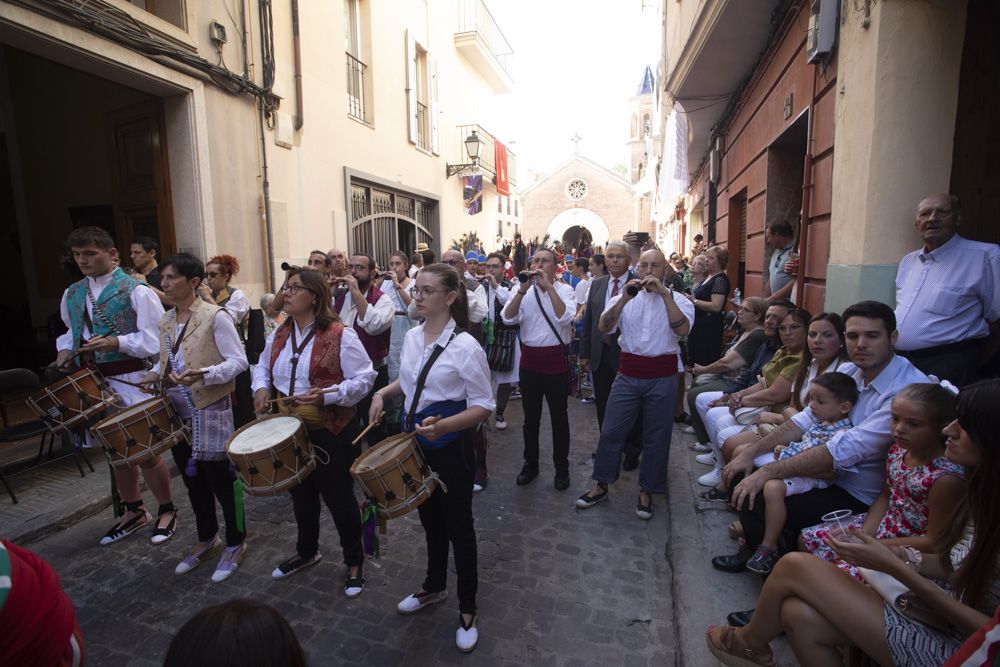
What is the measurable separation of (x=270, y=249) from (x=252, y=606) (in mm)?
7191

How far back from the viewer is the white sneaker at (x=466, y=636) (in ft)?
8.48

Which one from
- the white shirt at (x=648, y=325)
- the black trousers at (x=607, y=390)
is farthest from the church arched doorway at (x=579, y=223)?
the white shirt at (x=648, y=325)

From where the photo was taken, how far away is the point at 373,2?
9.84 metres

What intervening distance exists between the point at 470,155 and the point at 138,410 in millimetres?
11686

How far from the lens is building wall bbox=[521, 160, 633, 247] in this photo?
4247cm

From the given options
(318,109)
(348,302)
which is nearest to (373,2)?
(318,109)

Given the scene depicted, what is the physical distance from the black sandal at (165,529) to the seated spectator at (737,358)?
4356mm

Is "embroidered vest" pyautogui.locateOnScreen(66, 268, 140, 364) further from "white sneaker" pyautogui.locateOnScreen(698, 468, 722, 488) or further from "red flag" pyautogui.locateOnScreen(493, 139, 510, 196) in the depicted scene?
"red flag" pyautogui.locateOnScreen(493, 139, 510, 196)

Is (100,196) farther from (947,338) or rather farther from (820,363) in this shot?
(947,338)

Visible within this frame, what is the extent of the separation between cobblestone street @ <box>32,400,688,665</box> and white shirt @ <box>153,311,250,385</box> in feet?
4.14

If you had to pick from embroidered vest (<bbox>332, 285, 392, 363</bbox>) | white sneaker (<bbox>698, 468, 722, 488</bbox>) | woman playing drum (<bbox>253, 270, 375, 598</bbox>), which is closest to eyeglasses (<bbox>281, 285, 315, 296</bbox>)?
woman playing drum (<bbox>253, 270, 375, 598</bbox>)

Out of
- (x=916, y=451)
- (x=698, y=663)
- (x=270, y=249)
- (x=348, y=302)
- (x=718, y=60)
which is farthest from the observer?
(x=270, y=249)

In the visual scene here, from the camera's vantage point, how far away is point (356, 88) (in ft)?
32.3

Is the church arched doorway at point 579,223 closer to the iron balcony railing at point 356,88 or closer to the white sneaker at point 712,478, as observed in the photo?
the iron balcony railing at point 356,88
